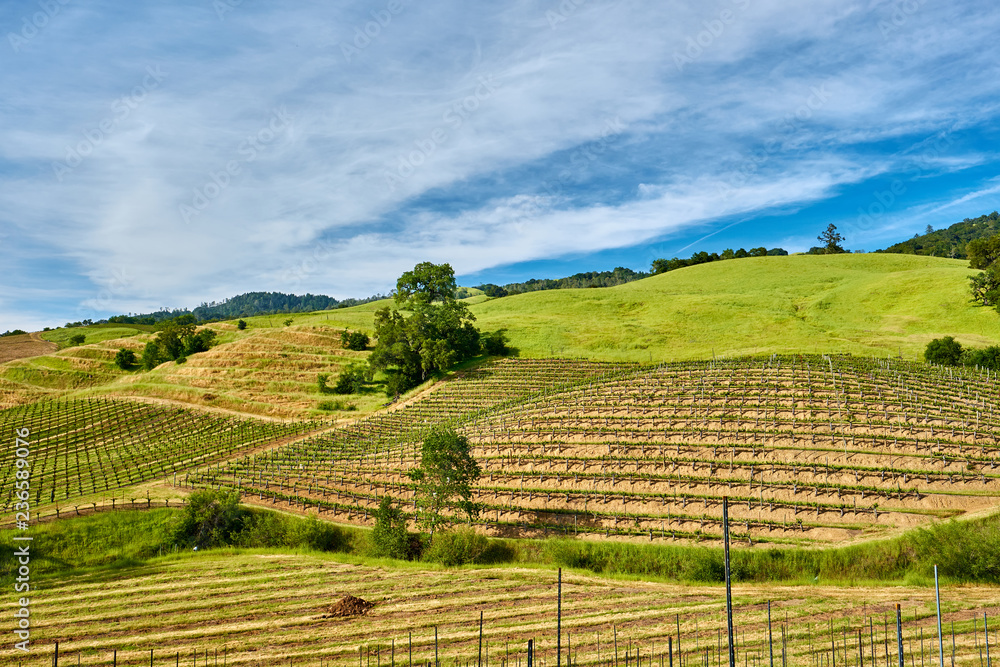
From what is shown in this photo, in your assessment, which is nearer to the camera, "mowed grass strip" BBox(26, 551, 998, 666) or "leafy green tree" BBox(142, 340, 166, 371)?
"mowed grass strip" BBox(26, 551, 998, 666)

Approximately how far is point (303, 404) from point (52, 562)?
46.6m

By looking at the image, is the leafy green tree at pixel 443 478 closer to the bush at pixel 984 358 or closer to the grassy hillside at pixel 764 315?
the grassy hillside at pixel 764 315

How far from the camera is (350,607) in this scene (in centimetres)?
2658

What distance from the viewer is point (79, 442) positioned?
214 feet

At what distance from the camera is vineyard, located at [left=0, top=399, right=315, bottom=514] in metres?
50.3

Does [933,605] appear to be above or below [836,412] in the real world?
below

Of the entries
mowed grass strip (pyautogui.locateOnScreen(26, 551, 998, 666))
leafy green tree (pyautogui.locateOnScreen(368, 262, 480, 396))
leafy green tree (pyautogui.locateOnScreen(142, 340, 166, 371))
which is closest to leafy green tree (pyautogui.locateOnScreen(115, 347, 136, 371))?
leafy green tree (pyautogui.locateOnScreen(142, 340, 166, 371))

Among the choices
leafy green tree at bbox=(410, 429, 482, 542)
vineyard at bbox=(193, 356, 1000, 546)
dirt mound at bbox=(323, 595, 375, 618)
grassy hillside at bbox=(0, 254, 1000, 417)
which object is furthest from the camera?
grassy hillside at bbox=(0, 254, 1000, 417)

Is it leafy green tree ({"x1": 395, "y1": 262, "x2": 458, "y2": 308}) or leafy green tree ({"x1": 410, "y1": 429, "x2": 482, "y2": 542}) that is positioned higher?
leafy green tree ({"x1": 395, "y1": 262, "x2": 458, "y2": 308})

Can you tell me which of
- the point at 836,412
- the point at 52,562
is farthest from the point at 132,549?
the point at 836,412

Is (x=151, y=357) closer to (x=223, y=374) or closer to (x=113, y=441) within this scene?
(x=223, y=374)

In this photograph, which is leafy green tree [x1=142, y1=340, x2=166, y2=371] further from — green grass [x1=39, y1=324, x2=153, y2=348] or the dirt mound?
the dirt mound

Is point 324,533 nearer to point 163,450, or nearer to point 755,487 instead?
point 755,487

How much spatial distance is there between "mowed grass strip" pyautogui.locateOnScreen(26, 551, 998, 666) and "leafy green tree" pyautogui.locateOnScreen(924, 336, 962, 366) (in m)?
52.4
